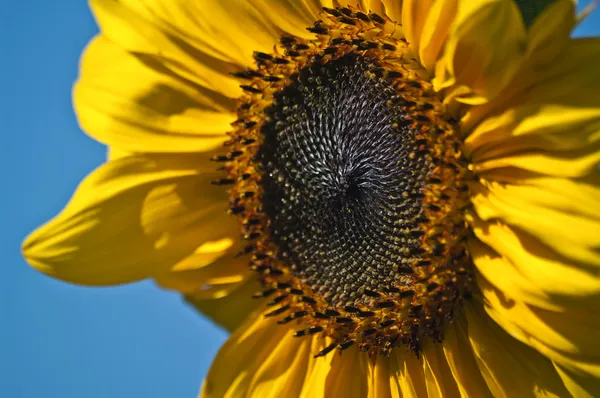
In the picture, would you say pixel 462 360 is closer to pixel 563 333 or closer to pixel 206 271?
pixel 563 333

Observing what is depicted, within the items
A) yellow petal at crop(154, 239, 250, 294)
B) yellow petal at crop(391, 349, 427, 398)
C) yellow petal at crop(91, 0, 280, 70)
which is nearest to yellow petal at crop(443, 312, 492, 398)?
yellow petal at crop(391, 349, 427, 398)

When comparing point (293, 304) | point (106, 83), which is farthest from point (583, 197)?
point (106, 83)

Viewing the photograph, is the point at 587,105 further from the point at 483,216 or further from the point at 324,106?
the point at 324,106

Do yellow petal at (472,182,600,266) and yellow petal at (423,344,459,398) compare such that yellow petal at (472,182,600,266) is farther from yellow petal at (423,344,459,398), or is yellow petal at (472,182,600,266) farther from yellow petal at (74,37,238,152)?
yellow petal at (74,37,238,152)

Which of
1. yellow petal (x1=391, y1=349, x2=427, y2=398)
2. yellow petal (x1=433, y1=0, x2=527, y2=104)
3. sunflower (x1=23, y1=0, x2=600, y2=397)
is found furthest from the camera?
yellow petal (x1=391, y1=349, x2=427, y2=398)

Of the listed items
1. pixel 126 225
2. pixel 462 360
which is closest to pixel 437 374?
pixel 462 360

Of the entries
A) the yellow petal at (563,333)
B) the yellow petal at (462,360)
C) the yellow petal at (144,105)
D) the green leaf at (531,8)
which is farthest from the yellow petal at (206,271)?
the green leaf at (531,8)
